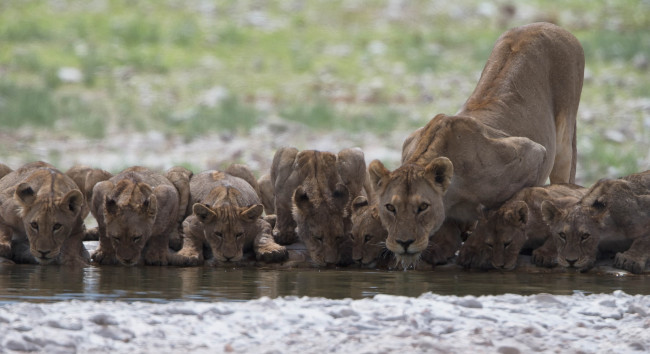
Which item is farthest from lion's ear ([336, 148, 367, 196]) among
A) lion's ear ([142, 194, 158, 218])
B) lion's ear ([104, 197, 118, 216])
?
lion's ear ([104, 197, 118, 216])

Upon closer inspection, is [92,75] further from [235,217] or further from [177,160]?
[235,217]

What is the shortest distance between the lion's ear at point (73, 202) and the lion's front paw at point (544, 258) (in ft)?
12.9

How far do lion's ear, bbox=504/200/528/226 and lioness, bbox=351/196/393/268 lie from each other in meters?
1.06

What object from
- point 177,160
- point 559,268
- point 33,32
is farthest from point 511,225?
point 33,32

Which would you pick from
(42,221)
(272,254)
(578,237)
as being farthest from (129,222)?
(578,237)

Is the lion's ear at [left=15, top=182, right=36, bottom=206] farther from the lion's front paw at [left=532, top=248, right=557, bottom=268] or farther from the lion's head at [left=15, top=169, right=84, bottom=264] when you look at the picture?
the lion's front paw at [left=532, top=248, right=557, bottom=268]

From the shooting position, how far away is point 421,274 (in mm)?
9766

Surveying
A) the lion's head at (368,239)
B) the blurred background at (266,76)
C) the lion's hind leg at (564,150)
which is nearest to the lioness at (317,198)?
the lion's head at (368,239)

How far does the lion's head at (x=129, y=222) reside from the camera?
10.2 metres

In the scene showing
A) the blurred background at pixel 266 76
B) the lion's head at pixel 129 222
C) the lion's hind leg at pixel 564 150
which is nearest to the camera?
the lion's head at pixel 129 222

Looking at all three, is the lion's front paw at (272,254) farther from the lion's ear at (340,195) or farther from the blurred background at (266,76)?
the blurred background at (266,76)

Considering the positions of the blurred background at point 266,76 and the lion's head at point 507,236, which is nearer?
the lion's head at point 507,236

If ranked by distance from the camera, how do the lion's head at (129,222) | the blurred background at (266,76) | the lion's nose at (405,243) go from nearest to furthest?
the lion's nose at (405,243), the lion's head at (129,222), the blurred background at (266,76)

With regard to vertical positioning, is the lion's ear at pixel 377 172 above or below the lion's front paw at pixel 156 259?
above
